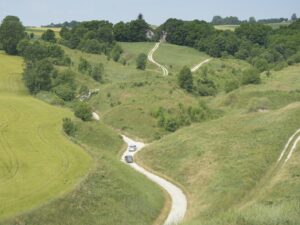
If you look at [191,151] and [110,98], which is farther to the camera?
[110,98]

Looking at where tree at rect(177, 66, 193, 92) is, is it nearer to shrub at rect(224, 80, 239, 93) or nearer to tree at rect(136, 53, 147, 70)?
shrub at rect(224, 80, 239, 93)

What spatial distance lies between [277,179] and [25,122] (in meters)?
43.8

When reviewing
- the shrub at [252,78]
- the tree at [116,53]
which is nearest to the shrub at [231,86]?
the shrub at [252,78]

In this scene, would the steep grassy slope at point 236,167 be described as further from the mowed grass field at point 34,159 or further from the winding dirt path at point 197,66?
the winding dirt path at point 197,66

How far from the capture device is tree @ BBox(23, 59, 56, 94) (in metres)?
123

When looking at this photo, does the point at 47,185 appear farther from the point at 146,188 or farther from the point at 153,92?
the point at 153,92

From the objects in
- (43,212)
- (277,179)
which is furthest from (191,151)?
(43,212)

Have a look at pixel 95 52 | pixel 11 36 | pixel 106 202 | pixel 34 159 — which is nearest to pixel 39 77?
pixel 11 36

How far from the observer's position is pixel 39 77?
124m

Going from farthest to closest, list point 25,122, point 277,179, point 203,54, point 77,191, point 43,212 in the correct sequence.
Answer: point 203,54 → point 25,122 → point 277,179 → point 77,191 → point 43,212

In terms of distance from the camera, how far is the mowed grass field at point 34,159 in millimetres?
48797

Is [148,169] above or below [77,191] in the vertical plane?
below

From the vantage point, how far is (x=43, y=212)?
1820 inches

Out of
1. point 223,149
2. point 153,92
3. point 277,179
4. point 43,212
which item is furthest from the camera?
point 153,92
